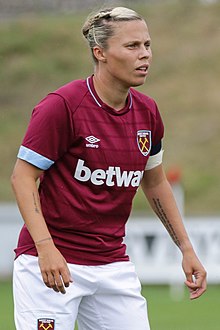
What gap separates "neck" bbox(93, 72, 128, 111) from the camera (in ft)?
17.1

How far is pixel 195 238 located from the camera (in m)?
13.0

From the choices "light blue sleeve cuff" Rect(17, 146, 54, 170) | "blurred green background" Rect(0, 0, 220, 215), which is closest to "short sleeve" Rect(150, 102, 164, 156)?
"light blue sleeve cuff" Rect(17, 146, 54, 170)

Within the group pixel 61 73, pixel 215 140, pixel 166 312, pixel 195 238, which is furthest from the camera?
pixel 61 73

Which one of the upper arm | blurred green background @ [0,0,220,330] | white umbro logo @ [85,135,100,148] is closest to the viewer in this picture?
the upper arm

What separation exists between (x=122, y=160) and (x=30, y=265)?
644 mm

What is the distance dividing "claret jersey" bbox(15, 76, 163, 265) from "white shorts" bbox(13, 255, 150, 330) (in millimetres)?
66

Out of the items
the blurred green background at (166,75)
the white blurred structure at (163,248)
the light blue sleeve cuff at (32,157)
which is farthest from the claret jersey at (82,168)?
the blurred green background at (166,75)

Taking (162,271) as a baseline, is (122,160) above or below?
above

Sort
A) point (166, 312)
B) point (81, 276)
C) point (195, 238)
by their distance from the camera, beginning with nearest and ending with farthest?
point (81, 276)
point (166, 312)
point (195, 238)

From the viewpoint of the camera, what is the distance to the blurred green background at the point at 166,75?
20.7 m

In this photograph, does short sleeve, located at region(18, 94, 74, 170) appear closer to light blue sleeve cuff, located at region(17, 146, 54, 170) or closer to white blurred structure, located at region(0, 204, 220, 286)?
light blue sleeve cuff, located at region(17, 146, 54, 170)

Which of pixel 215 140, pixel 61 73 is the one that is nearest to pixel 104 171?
pixel 215 140

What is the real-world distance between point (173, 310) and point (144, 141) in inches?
234

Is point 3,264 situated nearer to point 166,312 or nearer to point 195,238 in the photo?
point 195,238
